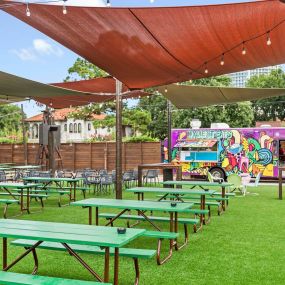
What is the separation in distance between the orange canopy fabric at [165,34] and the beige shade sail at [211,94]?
2.11m

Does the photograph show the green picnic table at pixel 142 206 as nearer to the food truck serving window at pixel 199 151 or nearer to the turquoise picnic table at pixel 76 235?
the turquoise picnic table at pixel 76 235

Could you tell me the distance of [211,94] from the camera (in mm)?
11227

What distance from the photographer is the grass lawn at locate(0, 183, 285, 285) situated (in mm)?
4672

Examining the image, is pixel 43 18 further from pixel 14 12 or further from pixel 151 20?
pixel 151 20

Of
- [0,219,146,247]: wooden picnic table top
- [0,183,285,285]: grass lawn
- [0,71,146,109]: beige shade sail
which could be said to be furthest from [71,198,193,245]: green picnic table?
[0,71,146,109]: beige shade sail

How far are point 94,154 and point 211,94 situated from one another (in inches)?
499

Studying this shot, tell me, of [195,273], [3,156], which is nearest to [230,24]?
[195,273]

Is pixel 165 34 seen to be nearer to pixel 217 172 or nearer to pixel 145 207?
pixel 145 207

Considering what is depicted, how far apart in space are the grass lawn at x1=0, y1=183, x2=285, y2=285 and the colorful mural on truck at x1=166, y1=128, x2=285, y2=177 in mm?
9379

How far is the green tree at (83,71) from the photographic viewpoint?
1064 inches

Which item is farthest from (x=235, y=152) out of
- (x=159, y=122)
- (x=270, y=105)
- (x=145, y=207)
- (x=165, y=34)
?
(x=270, y=105)

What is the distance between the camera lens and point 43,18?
5.67 m

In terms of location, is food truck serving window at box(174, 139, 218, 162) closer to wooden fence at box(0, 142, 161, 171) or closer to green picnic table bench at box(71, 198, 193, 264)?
wooden fence at box(0, 142, 161, 171)

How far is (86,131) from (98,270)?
45.0 metres
